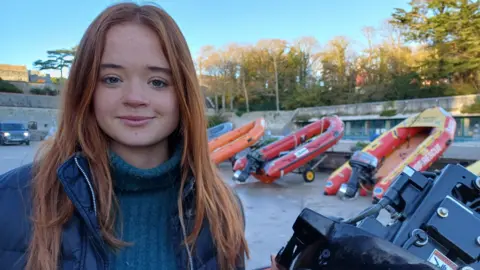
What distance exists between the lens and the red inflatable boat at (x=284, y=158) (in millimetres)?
9891

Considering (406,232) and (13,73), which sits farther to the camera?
(13,73)

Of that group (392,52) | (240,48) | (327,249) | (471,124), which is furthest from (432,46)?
(327,249)

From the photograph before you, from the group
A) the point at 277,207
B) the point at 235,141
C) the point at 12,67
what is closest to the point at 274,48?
the point at 12,67

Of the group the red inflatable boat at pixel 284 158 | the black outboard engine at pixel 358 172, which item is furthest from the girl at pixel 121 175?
the red inflatable boat at pixel 284 158

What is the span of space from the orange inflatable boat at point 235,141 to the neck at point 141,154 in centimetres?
1022

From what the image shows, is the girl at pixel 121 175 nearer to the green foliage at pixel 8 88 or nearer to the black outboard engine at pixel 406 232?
the black outboard engine at pixel 406 232

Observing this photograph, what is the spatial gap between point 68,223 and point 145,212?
0.74 ft

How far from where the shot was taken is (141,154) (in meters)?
1.18

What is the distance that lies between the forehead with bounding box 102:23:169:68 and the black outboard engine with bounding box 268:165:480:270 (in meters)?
0.67

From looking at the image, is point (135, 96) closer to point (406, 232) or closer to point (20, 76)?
point (406, 232)

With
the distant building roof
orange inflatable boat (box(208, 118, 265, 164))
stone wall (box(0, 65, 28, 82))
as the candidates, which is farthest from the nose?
the distant building roof

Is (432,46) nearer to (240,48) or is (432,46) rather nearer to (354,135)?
(354,135)

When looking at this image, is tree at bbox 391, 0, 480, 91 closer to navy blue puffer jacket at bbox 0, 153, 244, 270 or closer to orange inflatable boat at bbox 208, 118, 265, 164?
orange inflatable boat at bbox 208, 118, 265, 164

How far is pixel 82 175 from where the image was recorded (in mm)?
1083
